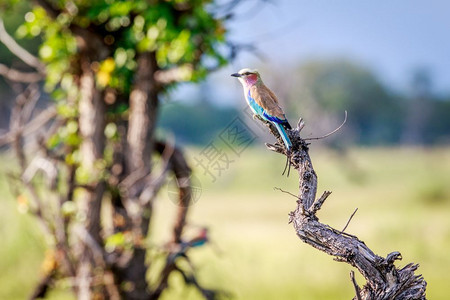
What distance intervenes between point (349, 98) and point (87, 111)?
3543 cm

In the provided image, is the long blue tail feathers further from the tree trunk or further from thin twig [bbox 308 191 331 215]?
the tree trunk

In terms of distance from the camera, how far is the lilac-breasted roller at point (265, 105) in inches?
127

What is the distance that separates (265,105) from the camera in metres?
3.26

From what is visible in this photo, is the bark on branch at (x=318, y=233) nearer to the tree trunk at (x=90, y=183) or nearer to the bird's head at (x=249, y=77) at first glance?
the bird's head at (x=249, y=77)

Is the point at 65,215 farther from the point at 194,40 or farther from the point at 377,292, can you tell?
the point at 377,292

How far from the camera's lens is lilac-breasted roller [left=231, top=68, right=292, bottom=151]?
3.24 m

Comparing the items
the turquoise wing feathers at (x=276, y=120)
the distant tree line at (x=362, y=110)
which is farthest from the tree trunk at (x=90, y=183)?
the distant tree line at (x=362, y=110)

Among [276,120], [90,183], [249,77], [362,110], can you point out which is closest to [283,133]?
[276,120]

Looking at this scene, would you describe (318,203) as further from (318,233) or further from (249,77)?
(249,77)

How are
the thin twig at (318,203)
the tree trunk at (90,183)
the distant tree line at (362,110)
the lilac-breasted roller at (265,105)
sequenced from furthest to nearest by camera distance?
1. the distant tree line at (362,110)
2. the tree trunk at (90,183)
3. the thin twig at (318,203)
4. the lilac-breasted roller at (265,105)

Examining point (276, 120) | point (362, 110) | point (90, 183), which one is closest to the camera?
point (276, 120)

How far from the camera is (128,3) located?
6.17 metres

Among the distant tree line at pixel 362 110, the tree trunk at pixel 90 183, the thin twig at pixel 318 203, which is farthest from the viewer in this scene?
the distant tree line at pixel 362 110

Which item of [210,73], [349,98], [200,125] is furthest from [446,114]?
[210,73]
